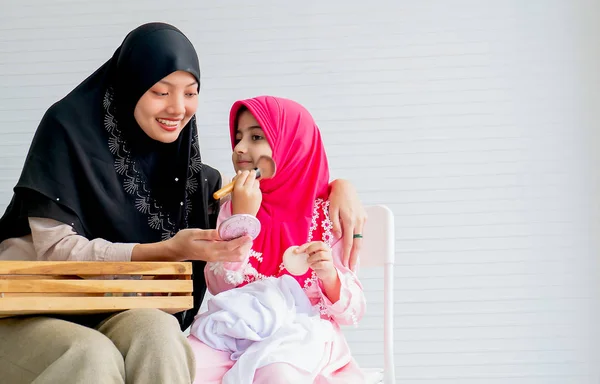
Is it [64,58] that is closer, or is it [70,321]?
[70,321]

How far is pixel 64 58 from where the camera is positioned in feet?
8.09

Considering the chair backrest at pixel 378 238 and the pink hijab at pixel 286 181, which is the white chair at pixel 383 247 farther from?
the pink hijab at pixel 286 181

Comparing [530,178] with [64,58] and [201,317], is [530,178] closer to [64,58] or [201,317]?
[201,317]

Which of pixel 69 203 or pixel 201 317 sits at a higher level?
pixel 69 203

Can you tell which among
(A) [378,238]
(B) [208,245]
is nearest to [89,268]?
(B) [208,245]

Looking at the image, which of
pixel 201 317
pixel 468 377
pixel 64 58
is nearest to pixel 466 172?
pixel 468 377

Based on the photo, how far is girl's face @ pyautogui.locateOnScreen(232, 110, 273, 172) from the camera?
1.78m

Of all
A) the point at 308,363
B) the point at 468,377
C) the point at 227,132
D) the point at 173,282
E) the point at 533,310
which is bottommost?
the point at 468,377

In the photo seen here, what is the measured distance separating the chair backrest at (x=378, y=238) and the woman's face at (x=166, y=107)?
0.46 m

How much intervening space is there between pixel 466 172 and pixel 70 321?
4.25 feet

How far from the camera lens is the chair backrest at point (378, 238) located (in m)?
1.84

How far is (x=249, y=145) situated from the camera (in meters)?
1.80

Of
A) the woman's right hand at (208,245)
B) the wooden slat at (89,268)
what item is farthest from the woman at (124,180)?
the wooden slat at (89,268)

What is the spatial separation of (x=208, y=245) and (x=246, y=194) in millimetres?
140
